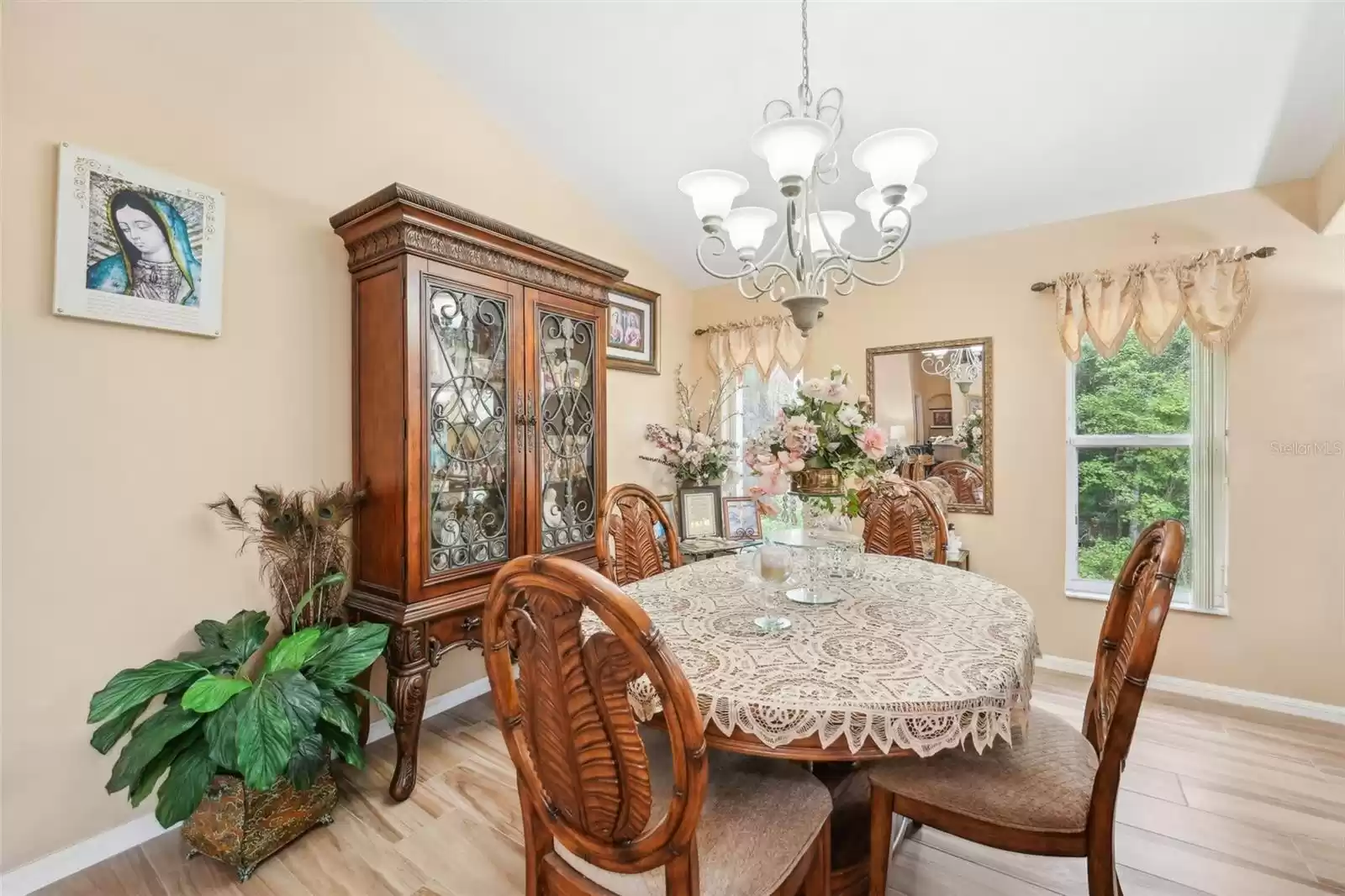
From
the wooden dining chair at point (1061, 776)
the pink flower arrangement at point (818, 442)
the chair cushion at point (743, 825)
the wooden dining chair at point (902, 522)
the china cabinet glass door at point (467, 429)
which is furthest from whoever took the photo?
the wooden dining chair at point (902, 522)

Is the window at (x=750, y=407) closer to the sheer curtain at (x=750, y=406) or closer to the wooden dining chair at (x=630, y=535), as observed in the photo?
the sheer curtain at (x=750, y=406)

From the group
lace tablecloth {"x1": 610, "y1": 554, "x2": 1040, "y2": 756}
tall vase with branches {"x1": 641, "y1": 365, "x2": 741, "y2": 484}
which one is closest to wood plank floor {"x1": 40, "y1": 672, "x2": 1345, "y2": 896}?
lace tablecloth {"x1": 610, "y1": 554, "x2": 1040, "y2": 756}

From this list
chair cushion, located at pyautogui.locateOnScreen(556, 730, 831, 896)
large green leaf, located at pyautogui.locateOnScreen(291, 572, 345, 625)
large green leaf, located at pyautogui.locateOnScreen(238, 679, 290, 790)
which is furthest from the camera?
large green leaf, located at pyautogui.locateOnScreen(291, 572, 345, 625)

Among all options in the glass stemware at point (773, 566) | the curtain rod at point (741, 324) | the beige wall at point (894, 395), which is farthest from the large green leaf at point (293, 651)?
the curtain rod at point (741, 324)

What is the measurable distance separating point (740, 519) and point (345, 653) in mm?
2308

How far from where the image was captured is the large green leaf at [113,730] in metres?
1.48

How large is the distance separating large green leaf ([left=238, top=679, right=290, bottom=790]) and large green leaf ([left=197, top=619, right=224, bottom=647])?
35 centimetres

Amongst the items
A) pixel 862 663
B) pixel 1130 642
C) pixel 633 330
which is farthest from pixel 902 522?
pixel 633 330

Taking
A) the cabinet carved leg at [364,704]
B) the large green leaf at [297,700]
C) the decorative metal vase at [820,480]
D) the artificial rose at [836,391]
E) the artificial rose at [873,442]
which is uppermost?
the artificial rose at [836,391]

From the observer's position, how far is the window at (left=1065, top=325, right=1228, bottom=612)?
260cm

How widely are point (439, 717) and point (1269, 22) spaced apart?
3.98 meters

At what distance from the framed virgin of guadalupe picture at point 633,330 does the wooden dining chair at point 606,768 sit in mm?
2536

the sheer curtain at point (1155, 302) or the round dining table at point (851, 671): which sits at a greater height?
the sheer curtain at point (1155, 302)

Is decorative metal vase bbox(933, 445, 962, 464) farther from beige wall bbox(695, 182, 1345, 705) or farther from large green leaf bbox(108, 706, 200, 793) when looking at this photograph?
large green leaf bbox(108, 706, 200, 793)
